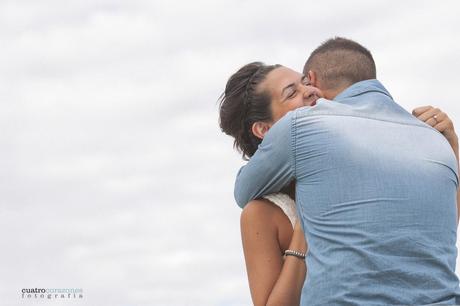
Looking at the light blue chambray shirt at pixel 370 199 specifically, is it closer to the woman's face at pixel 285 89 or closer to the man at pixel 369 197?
the man at pixel 369 197

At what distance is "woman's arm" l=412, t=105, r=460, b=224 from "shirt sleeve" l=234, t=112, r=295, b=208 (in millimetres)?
984

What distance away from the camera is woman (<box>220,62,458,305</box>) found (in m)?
5.07

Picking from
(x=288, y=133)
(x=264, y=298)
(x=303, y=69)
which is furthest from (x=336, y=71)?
(x=264, y=298)

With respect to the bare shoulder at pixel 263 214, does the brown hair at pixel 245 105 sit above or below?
above

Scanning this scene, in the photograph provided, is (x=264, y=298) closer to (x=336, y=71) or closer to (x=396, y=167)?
(x=396, y=167)

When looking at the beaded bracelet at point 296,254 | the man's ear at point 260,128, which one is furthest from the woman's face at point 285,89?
the beaded bracelet at point 296,254

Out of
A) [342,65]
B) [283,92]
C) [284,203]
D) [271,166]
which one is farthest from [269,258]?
[342,65]

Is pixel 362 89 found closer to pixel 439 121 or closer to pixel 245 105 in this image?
pixel 439 121

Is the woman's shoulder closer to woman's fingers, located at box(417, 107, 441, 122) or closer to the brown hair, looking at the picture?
the brown hair

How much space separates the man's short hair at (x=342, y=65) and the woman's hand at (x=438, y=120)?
15.7 inches

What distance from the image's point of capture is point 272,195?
536cm

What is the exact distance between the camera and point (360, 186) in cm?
467

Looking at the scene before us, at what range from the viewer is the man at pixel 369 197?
452cm

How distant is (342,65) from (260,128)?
838mm
